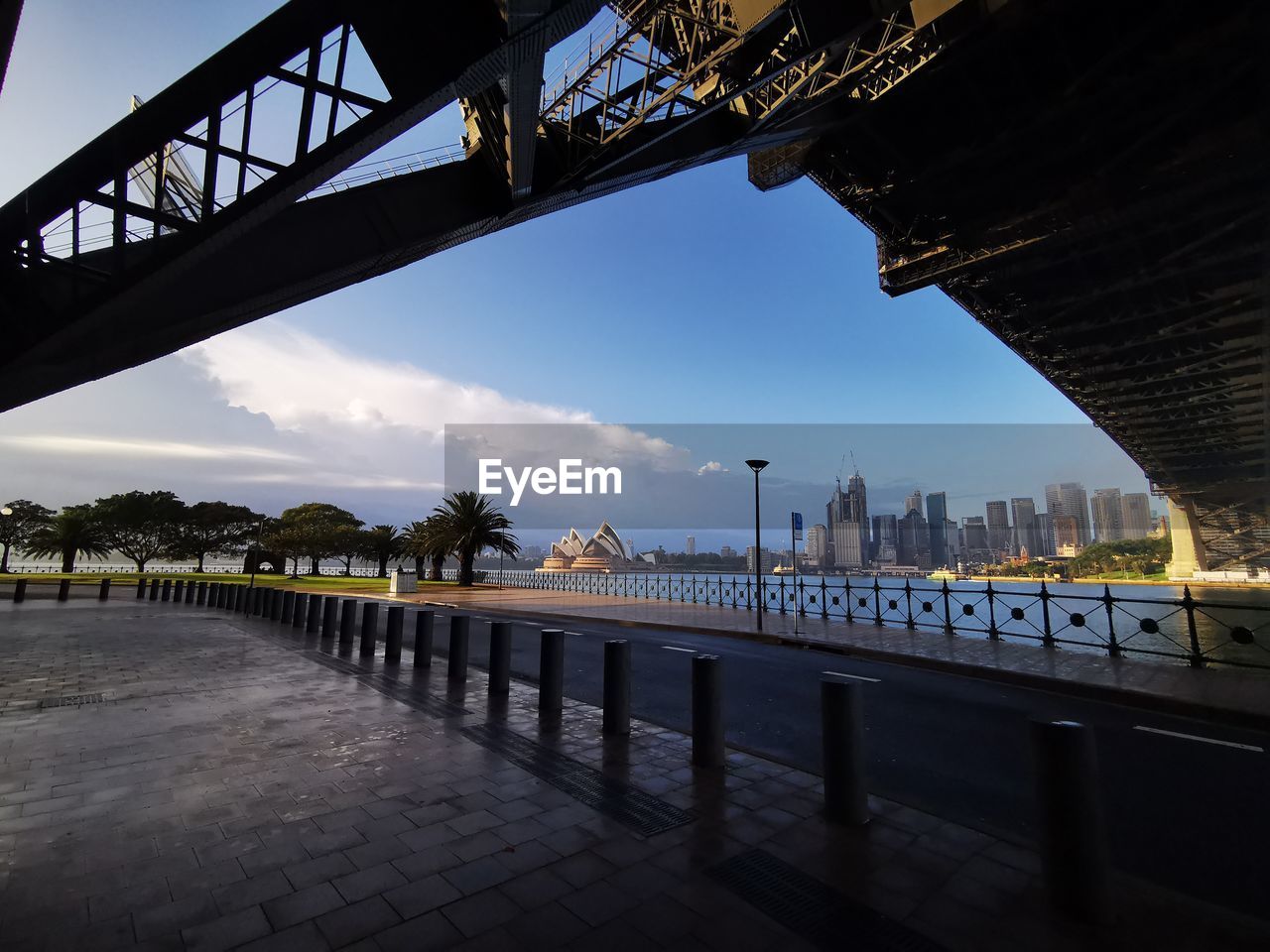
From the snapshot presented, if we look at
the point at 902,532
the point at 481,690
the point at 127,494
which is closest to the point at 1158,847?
the point at 481,690

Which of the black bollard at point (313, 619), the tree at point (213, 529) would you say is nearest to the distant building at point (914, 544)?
the black bollard at point (313, 619)

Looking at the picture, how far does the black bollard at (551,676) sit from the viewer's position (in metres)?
7.17

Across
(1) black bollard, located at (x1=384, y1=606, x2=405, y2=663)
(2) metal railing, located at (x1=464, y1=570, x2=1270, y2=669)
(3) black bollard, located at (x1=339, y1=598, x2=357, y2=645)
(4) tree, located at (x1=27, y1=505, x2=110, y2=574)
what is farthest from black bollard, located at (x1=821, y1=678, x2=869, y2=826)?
(4) tree, located at (x1=27, y1=505, x2=110, y2=574)

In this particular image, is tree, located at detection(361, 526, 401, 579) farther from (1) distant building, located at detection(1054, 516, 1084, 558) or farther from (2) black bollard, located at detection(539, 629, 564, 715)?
(1) distant building, located at detection(1054, 516, 1084, 558)

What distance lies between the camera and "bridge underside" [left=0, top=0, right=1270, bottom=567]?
647cm

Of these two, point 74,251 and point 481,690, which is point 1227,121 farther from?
point 74,251

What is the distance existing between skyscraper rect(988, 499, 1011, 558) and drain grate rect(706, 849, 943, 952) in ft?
254

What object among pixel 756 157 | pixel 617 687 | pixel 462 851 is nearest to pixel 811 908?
pixel 462 851

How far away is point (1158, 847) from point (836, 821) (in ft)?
7.21

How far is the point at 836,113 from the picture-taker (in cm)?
1628

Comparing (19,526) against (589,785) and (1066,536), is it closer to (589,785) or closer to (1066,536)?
(589,785)

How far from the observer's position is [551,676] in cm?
725

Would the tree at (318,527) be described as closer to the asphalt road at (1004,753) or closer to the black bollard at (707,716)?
the asphalt road at (1004,753)

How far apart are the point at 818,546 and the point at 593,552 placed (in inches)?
1211
